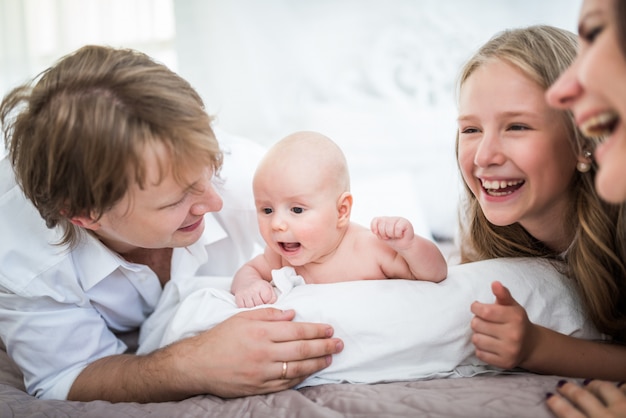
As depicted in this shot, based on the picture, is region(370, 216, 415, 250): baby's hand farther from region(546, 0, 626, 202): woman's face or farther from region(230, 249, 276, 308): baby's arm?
region(546, 0, 626, 202): woman's face

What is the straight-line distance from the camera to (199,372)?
4.64 feet

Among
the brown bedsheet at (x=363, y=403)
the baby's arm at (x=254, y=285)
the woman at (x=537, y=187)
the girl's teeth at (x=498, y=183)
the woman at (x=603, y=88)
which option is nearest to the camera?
the woman at (x=603, y=88)

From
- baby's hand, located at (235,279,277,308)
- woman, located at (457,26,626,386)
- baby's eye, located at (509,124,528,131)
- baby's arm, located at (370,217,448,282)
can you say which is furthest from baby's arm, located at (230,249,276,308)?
baby's eye, located at (509,124,528,131)

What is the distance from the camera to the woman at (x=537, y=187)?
1.39 metres

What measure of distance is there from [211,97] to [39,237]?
215 centimetres

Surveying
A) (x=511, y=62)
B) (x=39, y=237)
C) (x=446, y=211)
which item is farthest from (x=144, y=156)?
(x=446, y=211)

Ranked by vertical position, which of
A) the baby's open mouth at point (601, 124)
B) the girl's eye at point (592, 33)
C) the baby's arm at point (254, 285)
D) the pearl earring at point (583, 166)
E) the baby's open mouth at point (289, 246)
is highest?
the girl's eye at point (592, 33)

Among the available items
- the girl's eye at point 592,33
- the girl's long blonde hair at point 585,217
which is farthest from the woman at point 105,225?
the girl's eye at point 592,33

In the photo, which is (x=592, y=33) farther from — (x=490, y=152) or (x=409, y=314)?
(x=409, y=314)

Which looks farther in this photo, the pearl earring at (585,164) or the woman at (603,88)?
the pearl earring at (585,164)

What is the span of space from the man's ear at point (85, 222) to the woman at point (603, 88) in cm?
109

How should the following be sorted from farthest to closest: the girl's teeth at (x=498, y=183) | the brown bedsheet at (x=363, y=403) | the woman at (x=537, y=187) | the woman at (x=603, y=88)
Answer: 1. the girl's teeth at (x=498, y=183)
2. the woman at (x=537, y=187)
3. the brown bedsheet at (x=363, y=403)
4. the woman at (x=603, y=88)

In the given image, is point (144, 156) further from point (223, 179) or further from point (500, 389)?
point (500, 389)

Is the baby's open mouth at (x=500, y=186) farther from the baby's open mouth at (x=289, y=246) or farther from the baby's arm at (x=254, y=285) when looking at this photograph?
the baby's arm at (x=254, y=285)
